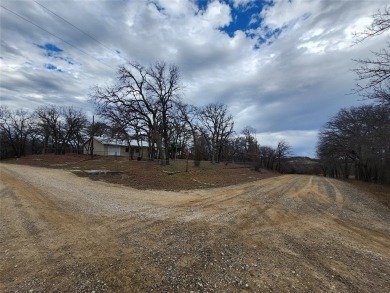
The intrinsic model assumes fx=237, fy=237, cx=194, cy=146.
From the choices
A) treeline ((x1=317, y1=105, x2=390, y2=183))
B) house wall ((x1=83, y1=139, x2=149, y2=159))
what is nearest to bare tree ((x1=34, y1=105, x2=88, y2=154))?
house wall ((x1=83, y1=139, x2=149, y2=159))

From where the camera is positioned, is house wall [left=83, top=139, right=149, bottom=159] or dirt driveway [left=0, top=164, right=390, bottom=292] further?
house wall [left=83, top=139, right=149, bottom=159]

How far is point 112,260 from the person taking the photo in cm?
395

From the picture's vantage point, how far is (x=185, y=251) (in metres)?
4.42

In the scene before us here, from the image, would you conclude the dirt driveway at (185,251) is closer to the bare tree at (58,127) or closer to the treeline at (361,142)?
the treeline at (361,142)

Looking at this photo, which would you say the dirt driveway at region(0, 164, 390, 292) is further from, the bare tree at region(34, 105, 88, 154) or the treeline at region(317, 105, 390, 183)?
the bare tree at region(34, 105, 88, 154)

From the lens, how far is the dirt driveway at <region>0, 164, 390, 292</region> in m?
3.37

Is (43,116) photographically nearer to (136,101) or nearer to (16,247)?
(136,101)

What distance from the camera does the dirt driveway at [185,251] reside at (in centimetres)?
337

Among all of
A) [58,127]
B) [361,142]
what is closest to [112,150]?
[58,127]

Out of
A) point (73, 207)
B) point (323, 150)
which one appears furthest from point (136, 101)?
point (323, 150)

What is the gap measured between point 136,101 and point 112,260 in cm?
2331

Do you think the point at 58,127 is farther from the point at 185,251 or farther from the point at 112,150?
the point at 185,251

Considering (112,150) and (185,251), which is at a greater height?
(112,150)

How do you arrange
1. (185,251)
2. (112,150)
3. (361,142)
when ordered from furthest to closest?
(112,150), (361,142), (185,251)
